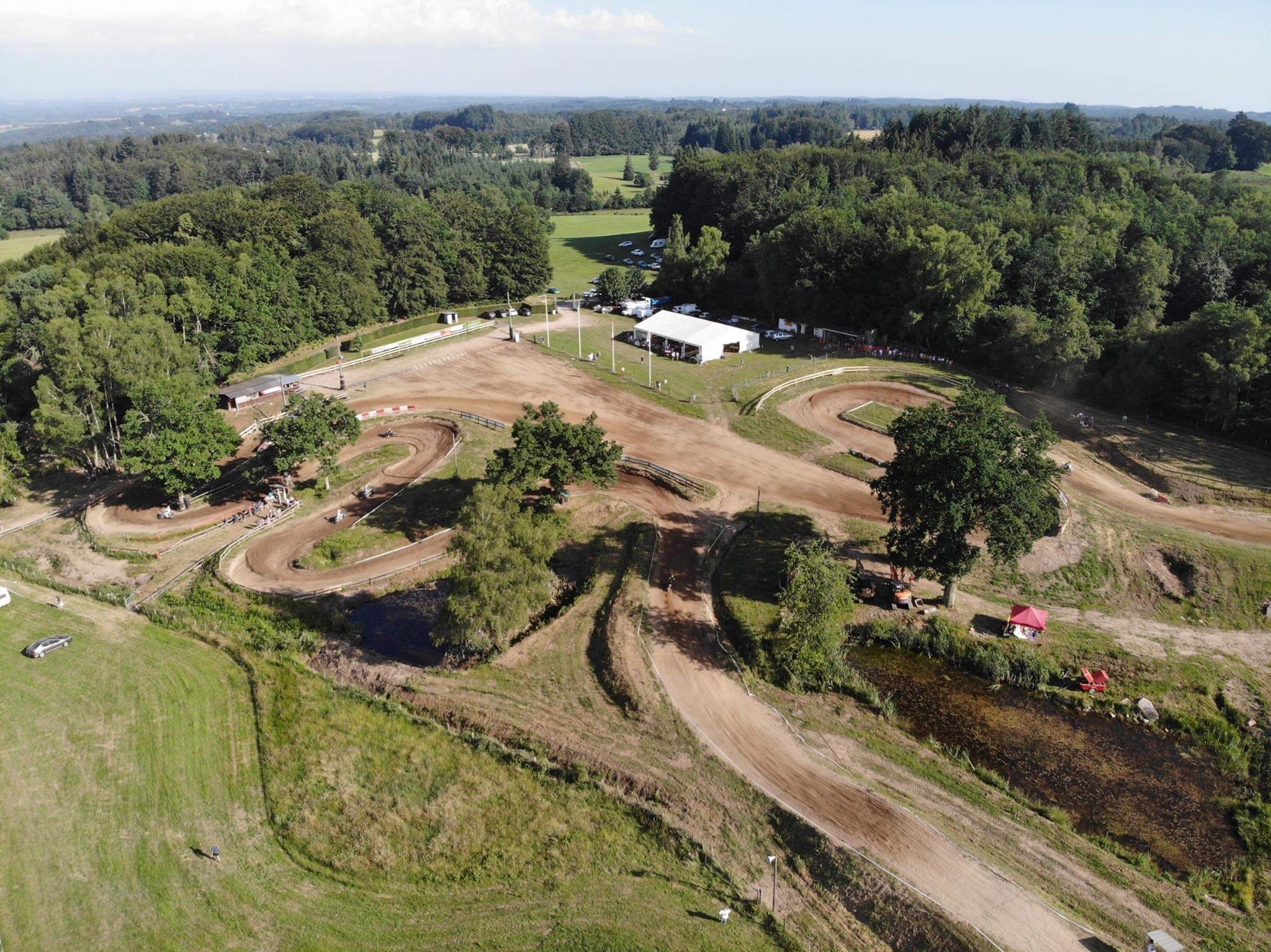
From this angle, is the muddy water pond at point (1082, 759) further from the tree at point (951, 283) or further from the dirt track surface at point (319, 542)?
the tree at point (951, 283)

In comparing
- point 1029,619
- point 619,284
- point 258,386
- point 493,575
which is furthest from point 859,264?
point 258,386

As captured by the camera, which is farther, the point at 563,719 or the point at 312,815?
the point at 563,719

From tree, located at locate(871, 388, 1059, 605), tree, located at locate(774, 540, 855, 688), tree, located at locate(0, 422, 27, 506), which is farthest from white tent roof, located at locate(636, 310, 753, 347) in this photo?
tree, located at locate(0, 422, 27, 506)

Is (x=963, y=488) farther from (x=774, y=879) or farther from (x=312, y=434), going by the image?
(x=312, y=434)

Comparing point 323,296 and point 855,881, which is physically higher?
point 323,296

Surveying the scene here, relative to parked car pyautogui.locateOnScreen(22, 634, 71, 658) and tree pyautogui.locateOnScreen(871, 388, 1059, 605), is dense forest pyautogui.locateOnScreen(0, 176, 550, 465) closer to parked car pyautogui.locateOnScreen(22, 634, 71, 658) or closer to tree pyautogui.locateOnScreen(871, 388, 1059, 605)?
parked car pyautogui.locateOnScreen(22, 634, 71, 658)

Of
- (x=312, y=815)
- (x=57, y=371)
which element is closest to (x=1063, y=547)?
(x=312, y=815)

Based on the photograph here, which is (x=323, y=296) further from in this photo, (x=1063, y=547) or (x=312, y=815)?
(x=1063, y=547)
